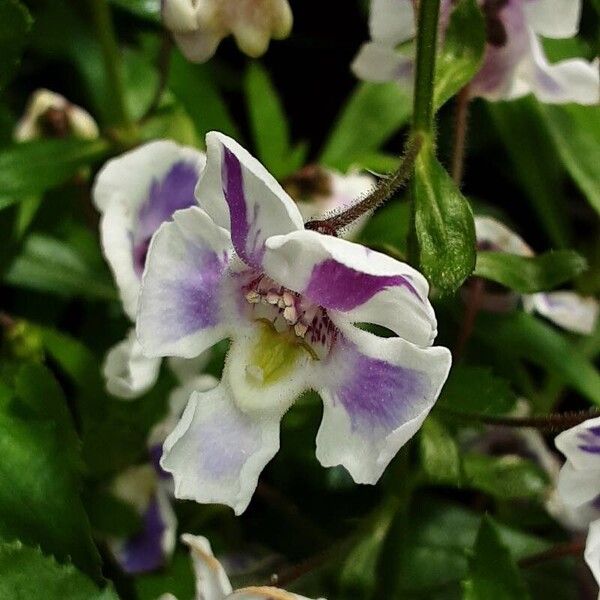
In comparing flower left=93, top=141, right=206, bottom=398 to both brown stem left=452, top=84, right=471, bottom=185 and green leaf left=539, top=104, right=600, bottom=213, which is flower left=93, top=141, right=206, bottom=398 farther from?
green leaf left=539, top=104, right=600, bottom=213

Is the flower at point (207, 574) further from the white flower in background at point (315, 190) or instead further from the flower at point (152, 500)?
the white flower in background at point (315, 190)

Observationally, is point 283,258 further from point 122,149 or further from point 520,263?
point 122,149

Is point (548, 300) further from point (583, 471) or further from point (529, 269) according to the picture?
point (583, 471)

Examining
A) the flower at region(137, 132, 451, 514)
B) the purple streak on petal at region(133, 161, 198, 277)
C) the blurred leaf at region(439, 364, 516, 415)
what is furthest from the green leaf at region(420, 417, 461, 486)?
the purple streak on petal at region(133, 161, 198, 277)

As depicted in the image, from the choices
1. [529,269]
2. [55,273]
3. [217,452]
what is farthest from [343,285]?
[55,273]

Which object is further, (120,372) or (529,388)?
(529,388)

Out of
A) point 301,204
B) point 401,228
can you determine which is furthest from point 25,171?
point 401,228
